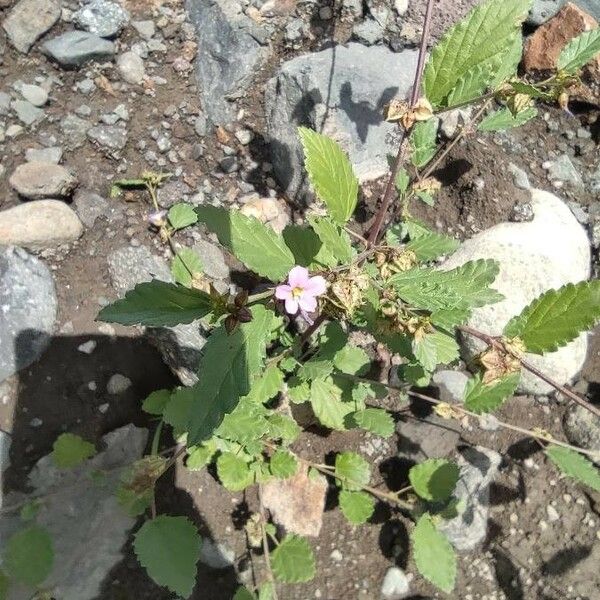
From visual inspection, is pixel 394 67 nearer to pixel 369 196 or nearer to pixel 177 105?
pixel 369 196

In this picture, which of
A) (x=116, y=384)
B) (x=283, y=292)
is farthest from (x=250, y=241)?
(x=116, y=384)

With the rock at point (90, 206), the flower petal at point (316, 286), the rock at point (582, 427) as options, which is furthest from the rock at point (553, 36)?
the flower petal at point (316, 286)

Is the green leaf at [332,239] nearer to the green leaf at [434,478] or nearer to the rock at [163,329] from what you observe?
the rock at [163,329]

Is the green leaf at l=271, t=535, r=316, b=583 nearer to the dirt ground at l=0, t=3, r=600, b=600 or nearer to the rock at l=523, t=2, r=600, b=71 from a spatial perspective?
A: the dirt ground at l=0, t=3, r=600, b=600

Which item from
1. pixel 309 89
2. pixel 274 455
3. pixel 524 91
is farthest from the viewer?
pixel 309 89

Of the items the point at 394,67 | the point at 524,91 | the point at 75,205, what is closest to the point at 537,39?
the point at 394,67

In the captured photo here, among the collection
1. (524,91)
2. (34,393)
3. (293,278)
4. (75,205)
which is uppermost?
(524,91)

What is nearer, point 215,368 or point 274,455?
point 215,368
